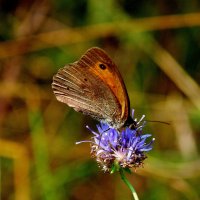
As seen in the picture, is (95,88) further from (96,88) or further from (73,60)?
(73,60)

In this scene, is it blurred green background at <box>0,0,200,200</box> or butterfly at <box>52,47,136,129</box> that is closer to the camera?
butterfly at <box>52,47,136,129</box>

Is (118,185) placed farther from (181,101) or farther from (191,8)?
(191,8)

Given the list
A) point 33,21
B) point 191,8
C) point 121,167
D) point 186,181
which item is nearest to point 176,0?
point 191,8

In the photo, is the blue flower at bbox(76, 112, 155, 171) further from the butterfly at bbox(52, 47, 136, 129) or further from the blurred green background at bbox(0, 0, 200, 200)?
the blurred green background at bbox(0, 0, 200, 200)

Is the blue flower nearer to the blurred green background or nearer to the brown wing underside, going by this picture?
the brown wing underside

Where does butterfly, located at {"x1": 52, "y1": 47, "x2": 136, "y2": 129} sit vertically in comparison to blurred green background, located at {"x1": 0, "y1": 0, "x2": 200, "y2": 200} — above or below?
below

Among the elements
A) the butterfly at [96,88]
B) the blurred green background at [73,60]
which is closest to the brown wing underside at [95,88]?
the butterfly at [96,88]

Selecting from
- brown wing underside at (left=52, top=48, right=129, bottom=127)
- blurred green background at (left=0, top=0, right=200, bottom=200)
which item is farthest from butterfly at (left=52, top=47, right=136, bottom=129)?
blurred green background at (left=0, top=0, right=200, bottom=200)

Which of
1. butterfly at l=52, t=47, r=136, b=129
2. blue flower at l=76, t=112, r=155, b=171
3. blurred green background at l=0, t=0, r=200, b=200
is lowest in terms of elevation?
blue flower at l=76, t=112, r=155, b=171
